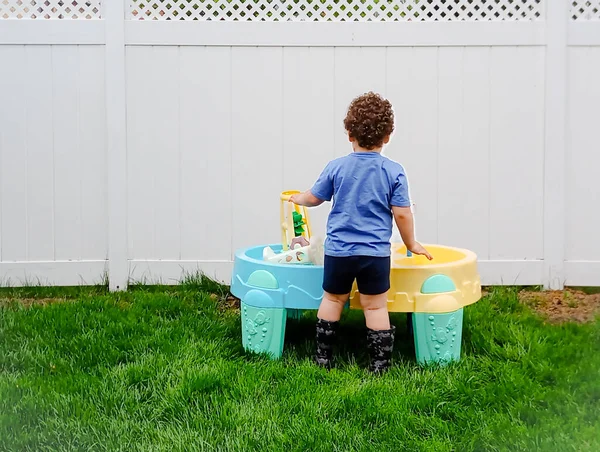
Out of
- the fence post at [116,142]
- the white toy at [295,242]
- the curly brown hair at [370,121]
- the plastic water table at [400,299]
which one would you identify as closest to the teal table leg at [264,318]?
the plastic water table at [400,299]

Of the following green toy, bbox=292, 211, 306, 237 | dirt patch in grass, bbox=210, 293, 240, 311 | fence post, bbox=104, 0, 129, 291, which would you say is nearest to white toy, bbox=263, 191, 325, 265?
green toy, bbox=292, 211, 306, 237

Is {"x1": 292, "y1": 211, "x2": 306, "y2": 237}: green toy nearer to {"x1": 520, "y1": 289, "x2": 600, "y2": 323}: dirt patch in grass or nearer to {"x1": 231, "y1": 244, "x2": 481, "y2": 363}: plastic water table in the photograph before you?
{"x1": 231, "y1": 244, "x2": 481, "y2": 363}: plastic water table

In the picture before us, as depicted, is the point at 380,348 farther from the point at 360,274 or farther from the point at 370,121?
the point at 370,121

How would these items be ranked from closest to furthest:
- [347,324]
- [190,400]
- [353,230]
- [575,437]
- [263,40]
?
1. [575,437]
2. [190,400]
3. [353,230]
4. [347,324]
5. [263,40]

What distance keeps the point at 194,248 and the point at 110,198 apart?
0.57 m

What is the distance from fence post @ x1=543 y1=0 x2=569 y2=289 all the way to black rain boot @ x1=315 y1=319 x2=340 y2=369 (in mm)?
1924

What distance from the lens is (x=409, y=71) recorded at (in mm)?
4445

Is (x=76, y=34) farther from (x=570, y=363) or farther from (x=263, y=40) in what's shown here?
(x=570, y=363)

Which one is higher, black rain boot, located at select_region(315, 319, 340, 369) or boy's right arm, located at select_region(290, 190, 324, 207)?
boy's right arm, located at select_region(290, 190, 324, 207)

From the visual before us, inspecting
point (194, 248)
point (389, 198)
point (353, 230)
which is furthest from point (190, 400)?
point (194, 248)

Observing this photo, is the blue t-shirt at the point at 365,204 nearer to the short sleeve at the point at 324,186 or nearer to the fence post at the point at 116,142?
the short sleeve at the point at 324,186

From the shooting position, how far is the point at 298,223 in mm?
3570

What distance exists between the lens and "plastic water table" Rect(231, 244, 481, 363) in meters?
3.15

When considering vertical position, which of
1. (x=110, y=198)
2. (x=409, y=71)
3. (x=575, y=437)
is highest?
(x=409, y=71)
